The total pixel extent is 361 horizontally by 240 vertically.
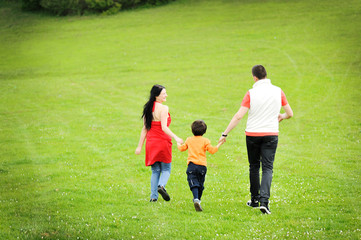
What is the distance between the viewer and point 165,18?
64875 millimetres

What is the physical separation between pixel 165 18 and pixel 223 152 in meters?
50.6

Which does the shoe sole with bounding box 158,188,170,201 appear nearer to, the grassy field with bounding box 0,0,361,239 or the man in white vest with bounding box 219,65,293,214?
the grassy field with bounding box 0,0,361,239

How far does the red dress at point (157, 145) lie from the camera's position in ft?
33.4

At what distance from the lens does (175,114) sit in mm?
26844

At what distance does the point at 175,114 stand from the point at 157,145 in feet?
54.8

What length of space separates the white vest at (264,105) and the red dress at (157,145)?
7.50ft

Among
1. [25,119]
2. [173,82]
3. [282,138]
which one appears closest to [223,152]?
[282,138]

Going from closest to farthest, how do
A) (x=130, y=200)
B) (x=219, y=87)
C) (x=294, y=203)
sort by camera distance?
(x=294, y=203), (x=130, y=200), (x=219, y=87)

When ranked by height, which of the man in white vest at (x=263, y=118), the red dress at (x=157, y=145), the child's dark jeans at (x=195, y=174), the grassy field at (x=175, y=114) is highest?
the man in white vest at (x=263, y=118)

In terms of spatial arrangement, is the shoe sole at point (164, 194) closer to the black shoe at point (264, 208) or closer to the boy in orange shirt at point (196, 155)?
the boy in orange shirt at point (196, 155)

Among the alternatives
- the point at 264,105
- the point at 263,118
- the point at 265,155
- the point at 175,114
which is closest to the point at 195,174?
the point at 265,155

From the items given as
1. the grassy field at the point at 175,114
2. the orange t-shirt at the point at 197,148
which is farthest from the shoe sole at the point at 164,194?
the orange t-shirt at the point at 197,148

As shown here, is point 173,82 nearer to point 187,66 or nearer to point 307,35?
point 187,66

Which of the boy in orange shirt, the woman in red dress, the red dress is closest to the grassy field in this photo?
the boy in orange shirt
